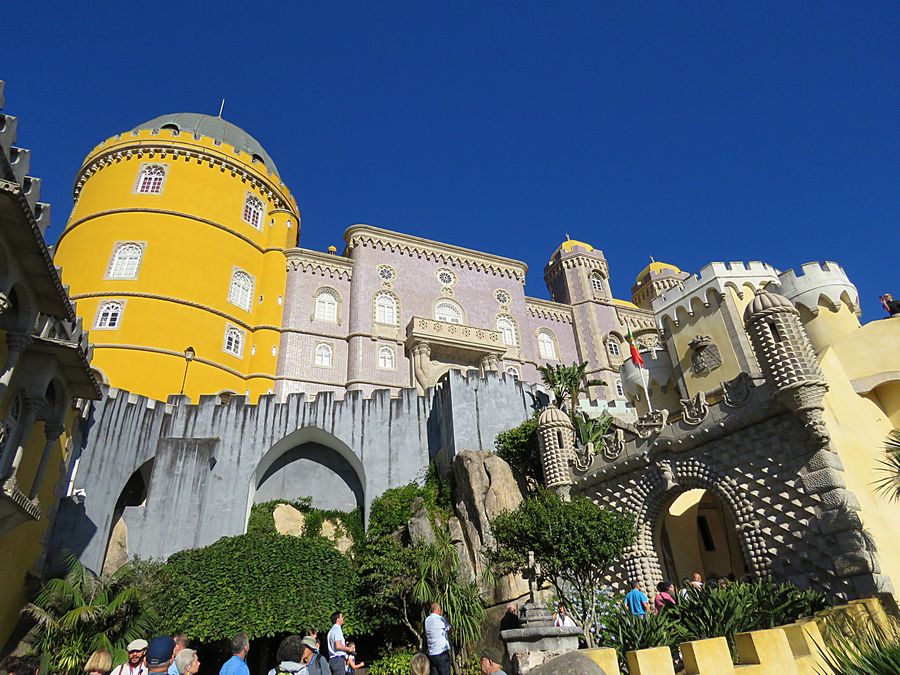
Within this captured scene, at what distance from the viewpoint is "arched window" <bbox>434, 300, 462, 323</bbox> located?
34219mm

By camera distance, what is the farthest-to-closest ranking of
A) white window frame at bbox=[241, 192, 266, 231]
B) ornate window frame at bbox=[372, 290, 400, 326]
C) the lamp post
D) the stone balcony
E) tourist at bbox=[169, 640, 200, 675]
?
white window frame at bbox=[241, 192, 266, 231]
ornate window frame at bbox=[372, 290, 400, 326]
the stone balcony
the lamp post
tourist at bbox=[169, 640, 200, 675]

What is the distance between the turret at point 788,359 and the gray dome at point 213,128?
30.6m

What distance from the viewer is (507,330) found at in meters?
35.7

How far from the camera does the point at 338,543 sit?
20.2m

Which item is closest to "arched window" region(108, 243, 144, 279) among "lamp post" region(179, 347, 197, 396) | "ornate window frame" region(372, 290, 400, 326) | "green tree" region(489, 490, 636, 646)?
"lamp post" region(179, 347, 197, 396)

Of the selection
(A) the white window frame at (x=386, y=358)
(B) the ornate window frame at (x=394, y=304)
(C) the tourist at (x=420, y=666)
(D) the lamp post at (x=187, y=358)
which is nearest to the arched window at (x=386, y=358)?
(A) the white window frame at (x=386, y=358)

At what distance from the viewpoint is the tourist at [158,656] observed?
541 centimetres

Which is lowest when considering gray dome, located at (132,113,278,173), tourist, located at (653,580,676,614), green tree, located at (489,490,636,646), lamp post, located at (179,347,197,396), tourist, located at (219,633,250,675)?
tourist, located at (219,633,250,675)

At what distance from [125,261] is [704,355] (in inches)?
1072

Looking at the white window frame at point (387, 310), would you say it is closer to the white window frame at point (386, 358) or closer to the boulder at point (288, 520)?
the white window frame at point (386, 358)

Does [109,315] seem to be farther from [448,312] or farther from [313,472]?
[448,312]

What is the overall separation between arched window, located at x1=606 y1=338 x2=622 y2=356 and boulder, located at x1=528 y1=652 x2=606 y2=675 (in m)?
33.9

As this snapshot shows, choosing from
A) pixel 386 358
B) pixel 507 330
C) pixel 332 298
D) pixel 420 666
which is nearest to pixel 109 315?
pixel 332 298

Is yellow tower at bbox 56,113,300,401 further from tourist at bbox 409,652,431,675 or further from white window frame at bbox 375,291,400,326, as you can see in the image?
tourist at bbox 409,652,431,675
